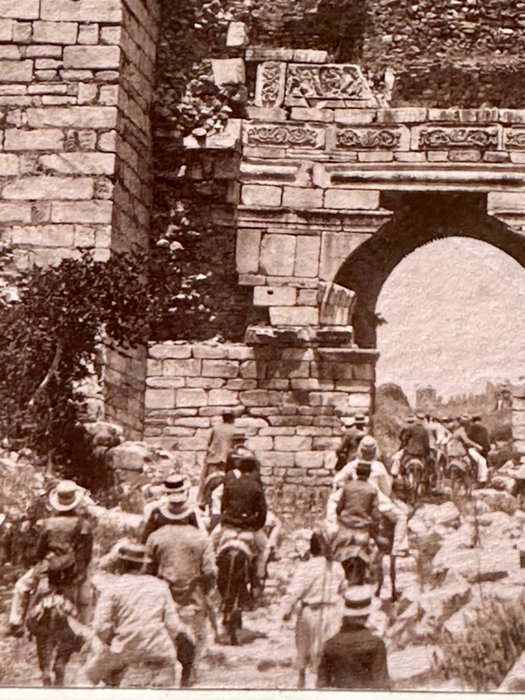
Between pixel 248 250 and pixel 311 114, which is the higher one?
pixel 311 114

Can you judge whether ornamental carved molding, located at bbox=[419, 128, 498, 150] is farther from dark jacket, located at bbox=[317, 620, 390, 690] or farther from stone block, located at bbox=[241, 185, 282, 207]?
dark jacket, located at bbox=[317, 620, 390, 690]

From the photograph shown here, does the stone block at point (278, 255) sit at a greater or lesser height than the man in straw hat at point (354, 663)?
greater

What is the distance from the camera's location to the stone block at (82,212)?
7.18 m

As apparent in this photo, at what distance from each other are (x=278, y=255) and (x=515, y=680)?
2.33 meters

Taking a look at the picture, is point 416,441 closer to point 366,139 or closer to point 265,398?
point 265,398

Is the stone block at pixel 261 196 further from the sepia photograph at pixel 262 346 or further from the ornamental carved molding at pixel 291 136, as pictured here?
the ornamental carved molding at pixel 291 136

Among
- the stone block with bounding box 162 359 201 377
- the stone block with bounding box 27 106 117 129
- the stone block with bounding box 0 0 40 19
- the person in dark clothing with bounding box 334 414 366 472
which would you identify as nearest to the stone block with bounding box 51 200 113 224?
the stone block with bounding box 27 106 117 129

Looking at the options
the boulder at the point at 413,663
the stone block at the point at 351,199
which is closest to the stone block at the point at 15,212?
the stone block at the point at 351,199

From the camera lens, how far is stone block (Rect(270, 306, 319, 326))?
277 inches

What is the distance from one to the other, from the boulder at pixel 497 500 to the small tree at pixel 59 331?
1810 millimetres

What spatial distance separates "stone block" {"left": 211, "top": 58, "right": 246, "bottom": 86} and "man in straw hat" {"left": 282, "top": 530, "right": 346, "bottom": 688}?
234 cm

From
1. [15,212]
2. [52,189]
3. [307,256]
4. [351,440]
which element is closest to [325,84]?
[307,256]

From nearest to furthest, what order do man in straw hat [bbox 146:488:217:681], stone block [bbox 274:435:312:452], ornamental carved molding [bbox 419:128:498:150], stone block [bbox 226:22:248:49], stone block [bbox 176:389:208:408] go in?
man in straw hat [bbox 146:488:217:681]
stone block [bbox 274:435:312:452]
stone block [bbox 176:389:208:408]
ornamental carved molding [bbox 419:128:498:150]
stone block [bbox 226:22:248:49]

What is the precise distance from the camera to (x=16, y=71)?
24.0 ft
